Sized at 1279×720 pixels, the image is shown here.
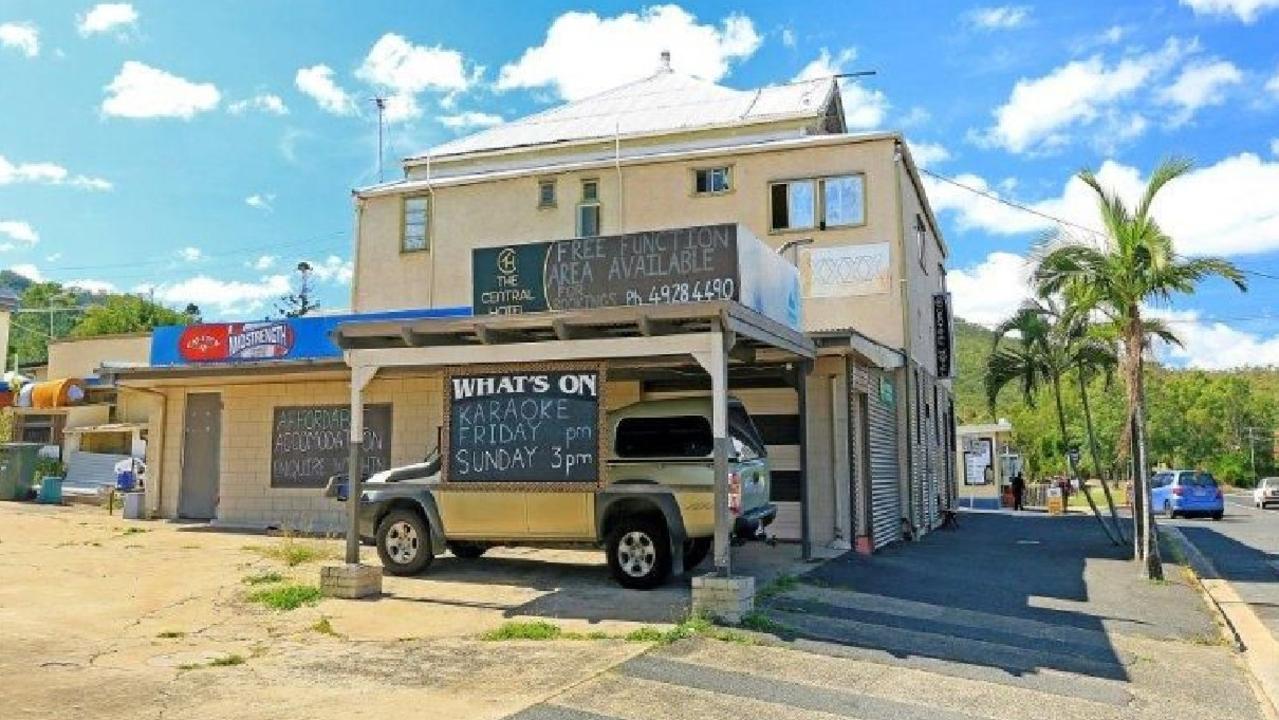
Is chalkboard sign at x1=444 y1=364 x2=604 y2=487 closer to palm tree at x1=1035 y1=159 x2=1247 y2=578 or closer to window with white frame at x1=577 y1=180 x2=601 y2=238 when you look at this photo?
palm tree at x1=1035 y1=159 x2=1247 y2=578

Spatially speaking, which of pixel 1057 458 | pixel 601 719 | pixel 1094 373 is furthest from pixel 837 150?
pixel 1057 458

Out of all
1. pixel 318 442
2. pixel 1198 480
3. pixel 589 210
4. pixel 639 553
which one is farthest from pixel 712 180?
pixel 1198 480

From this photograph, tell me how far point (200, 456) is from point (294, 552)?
7017 mm

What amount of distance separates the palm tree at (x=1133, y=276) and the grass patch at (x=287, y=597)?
A: 11030mm

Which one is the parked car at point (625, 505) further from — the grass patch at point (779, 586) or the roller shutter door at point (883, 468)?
the roller shutter door at point (883, 468)

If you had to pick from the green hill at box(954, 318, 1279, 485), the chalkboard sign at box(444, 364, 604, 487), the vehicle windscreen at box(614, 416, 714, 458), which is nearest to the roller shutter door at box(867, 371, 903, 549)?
the vehicle windscreen at box(614, 416, 714, 458)

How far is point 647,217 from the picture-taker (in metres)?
22.4

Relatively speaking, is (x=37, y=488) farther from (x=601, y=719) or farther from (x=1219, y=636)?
(x=1219, y=636)

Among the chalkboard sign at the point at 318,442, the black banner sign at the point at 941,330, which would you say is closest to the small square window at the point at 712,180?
the black banner sign at the point at 941,330

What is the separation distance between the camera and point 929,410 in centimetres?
2355

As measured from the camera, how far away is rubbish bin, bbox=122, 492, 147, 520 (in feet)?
62.7

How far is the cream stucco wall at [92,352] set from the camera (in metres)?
33.8

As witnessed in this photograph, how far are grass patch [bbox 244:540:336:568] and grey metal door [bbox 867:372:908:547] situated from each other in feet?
27.7

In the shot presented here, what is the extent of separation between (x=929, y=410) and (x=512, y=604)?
1590cm
